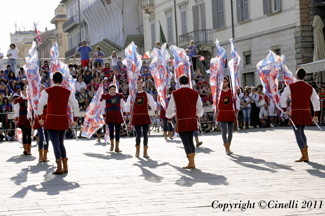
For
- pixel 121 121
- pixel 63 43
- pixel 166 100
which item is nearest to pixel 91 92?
pixel 166 100

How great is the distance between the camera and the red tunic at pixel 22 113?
47.7 feet

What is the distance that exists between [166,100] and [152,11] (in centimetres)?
2789

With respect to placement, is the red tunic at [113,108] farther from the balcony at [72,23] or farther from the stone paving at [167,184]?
the balcony at [72,23]

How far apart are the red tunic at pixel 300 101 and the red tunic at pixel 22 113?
6801mm

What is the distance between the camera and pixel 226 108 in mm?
13555

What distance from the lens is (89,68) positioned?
1027 inches

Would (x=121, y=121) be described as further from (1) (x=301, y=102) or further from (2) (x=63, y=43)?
(2) (x=63, y=43)

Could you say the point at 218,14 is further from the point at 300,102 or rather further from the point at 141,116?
the point at 300,102

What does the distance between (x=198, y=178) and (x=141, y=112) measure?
4.53 meters

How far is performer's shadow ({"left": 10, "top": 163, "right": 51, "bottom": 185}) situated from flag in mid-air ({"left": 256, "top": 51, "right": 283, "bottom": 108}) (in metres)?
5.58

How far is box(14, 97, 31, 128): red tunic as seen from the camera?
1453 centimetres

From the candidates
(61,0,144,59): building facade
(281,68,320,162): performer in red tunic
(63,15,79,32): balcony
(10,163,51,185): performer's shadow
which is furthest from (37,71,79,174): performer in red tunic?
(63,15,79,32): balcony

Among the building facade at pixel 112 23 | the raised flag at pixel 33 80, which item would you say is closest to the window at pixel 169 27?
the building facade at pixel 112 23

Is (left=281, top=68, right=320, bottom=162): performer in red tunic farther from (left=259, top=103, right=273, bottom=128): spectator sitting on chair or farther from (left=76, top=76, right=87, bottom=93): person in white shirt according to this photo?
(left=76, top=76, right=87, bottom=93): person in white shirt
